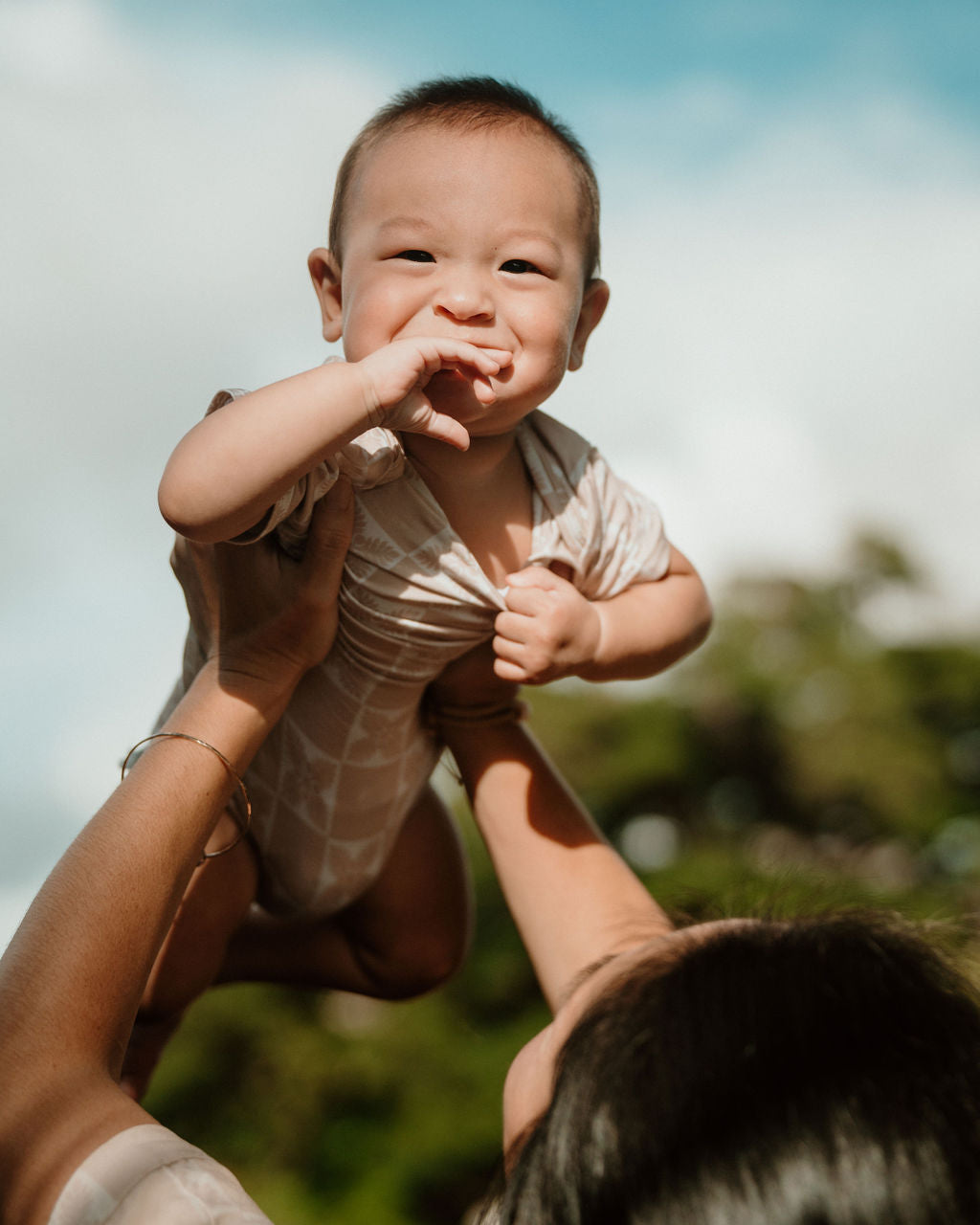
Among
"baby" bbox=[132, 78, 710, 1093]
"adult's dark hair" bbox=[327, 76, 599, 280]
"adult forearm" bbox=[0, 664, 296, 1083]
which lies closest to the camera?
"adult forearm" bbox=[0, 664, 296, 1083]

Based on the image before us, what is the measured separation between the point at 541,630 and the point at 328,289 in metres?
0.54

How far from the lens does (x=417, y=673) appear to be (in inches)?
61.1

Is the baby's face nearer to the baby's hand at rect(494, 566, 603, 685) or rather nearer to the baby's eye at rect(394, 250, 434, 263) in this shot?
the baby's eye at rect(394, 250, 434, 263)

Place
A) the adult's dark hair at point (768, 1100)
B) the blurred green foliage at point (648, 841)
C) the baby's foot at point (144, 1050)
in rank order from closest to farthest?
1. the adult's dark hair at point (768, 1100)
2. the baby's foot at point (144, 1050)
3. the blurred green foliage at point (648, 841)

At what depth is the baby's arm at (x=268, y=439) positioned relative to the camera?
1147 mm

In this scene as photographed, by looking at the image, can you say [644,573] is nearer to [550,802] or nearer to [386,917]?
[550,802]

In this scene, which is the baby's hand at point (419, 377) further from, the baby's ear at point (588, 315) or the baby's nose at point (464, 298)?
the baby's ear at point (588, 315)

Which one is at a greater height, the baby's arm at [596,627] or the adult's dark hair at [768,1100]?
the baby's arm at [596,627]

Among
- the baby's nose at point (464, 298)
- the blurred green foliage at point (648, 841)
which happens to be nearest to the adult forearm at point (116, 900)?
the baby's nose at point (464, 298)

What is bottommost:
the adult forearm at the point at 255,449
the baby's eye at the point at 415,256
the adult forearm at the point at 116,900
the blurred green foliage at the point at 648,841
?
the blurred green foliage at the point at 648,841

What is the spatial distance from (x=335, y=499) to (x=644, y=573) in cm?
50

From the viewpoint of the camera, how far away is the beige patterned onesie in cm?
144

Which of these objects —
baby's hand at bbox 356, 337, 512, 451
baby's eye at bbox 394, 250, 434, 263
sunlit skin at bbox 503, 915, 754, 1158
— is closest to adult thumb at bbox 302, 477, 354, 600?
baby's hand at bbox 356, 337, 512, 451

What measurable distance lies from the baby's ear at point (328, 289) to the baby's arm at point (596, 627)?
413 mm
